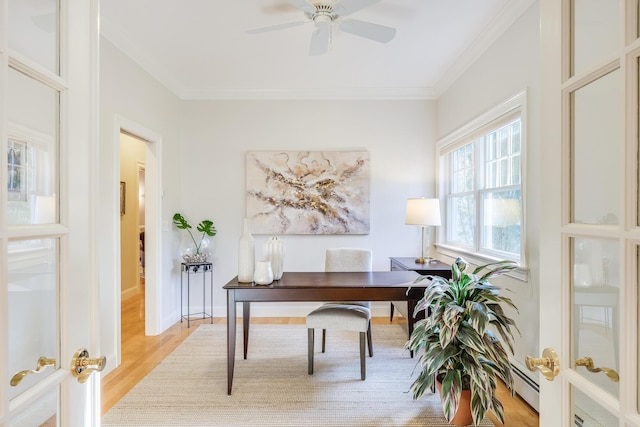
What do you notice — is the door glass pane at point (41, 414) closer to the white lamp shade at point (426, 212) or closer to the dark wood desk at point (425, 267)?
the dark wood desk at point (425, 267)

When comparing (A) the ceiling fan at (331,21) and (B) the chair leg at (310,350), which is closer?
(A) the ceiling fan at (331,21)

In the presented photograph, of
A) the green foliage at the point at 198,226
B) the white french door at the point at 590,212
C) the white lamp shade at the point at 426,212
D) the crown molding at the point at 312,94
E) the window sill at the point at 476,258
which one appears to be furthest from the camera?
the crown molding at the point at 312,94

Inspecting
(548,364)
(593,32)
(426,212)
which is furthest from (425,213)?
(593,32)

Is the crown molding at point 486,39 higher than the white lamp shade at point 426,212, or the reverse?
the crown molding at point 486,39

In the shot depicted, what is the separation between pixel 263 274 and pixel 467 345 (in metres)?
1.35

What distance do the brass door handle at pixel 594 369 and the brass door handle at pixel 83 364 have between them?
1119 mm

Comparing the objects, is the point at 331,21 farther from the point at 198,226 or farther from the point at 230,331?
the point at 198,226

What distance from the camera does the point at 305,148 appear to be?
3971 millimetres

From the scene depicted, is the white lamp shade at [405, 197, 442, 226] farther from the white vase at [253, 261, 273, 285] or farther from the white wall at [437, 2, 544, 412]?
the white vase at [253, 261, 273, 285]

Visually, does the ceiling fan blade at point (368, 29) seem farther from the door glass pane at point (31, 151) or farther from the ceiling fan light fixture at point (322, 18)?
the door glass pane at point (31, 151)

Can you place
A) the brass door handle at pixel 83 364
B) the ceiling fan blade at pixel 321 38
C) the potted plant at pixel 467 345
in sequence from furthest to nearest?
the ceiling fan blade at pixel 321 38, the potted plant at pixel 467 345, the brass door handle at pixel 83 364

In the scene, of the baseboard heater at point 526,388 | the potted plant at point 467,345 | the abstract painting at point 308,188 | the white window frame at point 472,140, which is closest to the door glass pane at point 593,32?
the potted plant at point 467,345

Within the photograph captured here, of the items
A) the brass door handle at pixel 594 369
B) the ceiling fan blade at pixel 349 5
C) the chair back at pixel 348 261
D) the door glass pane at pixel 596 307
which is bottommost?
the chair back at pixel 348 261

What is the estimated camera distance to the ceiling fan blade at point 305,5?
2.06m
